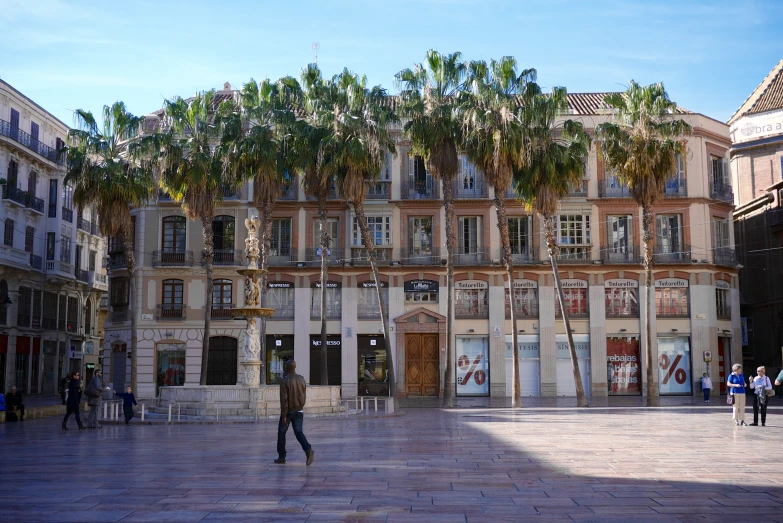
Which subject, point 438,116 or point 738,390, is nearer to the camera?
point 738,390

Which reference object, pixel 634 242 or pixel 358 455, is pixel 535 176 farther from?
pixel 358 455

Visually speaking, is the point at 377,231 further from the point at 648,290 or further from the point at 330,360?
the point at 648,290

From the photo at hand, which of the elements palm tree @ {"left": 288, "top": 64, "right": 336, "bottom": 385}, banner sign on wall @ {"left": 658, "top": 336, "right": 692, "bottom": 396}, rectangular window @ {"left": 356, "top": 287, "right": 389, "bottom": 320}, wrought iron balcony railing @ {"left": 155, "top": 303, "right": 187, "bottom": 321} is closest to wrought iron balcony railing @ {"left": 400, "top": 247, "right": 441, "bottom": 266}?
rectangular window @ {"left": 356, "top": 287, "right": 389, "bottom": 320}

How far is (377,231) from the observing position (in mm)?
45750

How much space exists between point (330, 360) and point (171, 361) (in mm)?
8565

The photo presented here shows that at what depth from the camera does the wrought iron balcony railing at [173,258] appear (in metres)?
45.4

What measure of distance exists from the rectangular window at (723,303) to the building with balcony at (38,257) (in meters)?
36.3

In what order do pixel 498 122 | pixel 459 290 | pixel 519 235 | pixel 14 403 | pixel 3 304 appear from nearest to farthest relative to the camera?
pixel 14 403
pixel 498 122
pixel 459 290
pixel 519 235
pixel 3 304

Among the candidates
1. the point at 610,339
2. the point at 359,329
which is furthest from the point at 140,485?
the point at 610,339

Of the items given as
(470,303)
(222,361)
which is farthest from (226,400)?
(470,303)

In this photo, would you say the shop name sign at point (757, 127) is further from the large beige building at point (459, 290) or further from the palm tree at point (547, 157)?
the palm tree at point (547, 157)

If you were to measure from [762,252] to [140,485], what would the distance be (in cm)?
4792

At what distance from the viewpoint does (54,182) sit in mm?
53250

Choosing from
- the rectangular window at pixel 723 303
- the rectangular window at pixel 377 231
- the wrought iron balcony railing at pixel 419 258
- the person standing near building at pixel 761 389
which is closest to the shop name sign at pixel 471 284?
the wrought iron balcony railing at pixel 419 258
